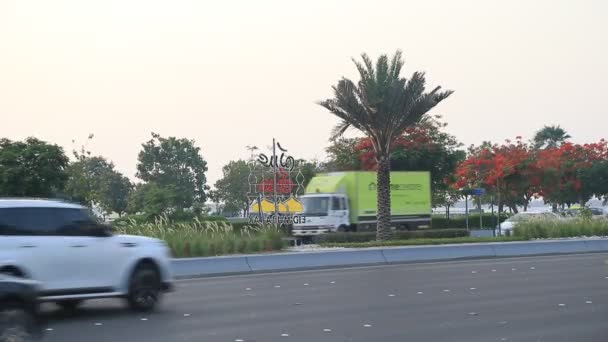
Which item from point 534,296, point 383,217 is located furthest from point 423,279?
point 383,217

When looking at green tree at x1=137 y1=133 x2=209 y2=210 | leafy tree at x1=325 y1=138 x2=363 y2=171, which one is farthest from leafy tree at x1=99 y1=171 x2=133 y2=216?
leafy tree at x1=325 y1=138 x2=363 y2=171

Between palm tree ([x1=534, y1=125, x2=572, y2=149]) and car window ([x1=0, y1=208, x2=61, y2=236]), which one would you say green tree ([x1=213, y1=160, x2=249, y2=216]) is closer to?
palm tree ([x1=534, y1=125, x2=572, y2=149])

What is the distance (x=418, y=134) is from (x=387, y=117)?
22.0 metres

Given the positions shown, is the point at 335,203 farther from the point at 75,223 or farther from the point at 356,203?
the point at 75,223

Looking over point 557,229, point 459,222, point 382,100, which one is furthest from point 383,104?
point 459,222

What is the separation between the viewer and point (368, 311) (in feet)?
49.9

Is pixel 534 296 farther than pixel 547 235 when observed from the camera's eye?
No

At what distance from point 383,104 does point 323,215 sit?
8.15m

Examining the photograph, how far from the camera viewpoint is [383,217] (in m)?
37.5

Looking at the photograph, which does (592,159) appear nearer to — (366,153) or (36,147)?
(366,153)

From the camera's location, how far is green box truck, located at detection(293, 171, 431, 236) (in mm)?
43656

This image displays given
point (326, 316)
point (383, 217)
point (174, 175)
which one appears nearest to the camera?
point (326, 316)

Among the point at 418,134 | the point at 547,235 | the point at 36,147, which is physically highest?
the point at 418,134

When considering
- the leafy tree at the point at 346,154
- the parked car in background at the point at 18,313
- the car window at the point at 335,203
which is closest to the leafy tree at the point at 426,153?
the leafy tree at the point at 346,154
